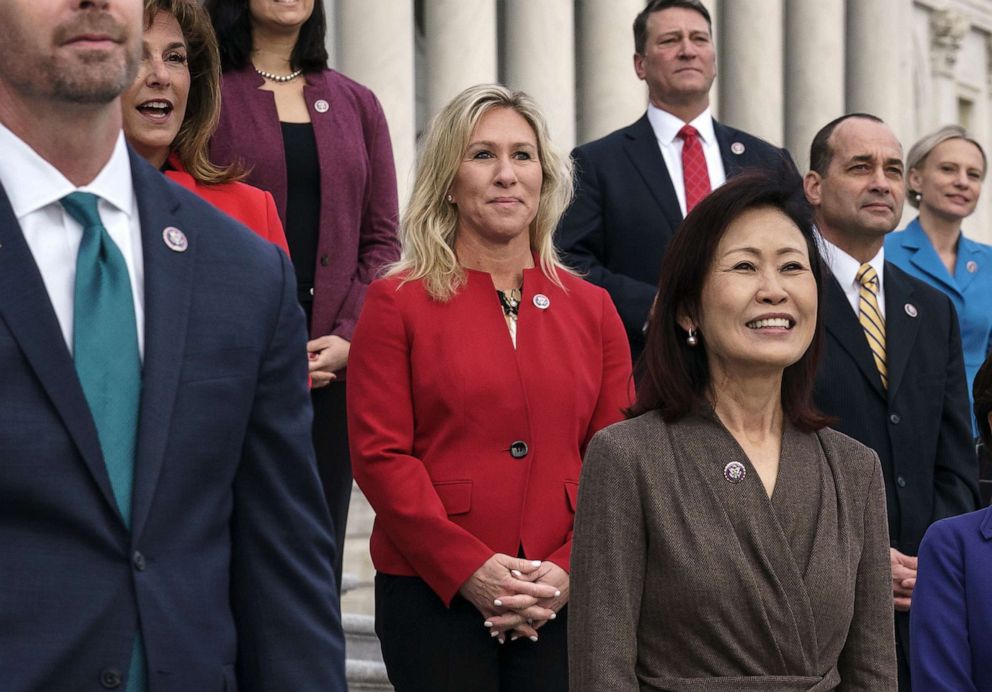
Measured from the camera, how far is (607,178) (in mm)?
6797

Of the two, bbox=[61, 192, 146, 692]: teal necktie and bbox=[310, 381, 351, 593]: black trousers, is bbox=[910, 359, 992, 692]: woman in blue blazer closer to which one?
bbox=[310, 381, 351, 593]: black trousers

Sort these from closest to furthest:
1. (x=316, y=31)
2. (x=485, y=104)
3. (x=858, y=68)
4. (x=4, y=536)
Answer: (x=4, y=536), (x=485, y=104), (x=316, y=31), (x=858, y=68)

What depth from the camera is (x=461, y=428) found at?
5.14 m

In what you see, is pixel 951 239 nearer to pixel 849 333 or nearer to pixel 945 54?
pixel 849 333

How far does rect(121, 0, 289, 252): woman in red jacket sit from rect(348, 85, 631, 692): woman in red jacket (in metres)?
0.48

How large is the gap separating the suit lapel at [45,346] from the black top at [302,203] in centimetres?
296

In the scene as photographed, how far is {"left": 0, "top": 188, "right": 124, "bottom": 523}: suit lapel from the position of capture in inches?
109

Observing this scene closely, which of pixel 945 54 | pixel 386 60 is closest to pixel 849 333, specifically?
pixel 386 60

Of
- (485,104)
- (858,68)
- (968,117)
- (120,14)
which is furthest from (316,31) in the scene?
(968,117)

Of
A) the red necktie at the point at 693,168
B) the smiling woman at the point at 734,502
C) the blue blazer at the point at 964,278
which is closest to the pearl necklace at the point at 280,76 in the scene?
the red necktie at the point at 693,168

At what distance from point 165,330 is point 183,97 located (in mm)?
2295

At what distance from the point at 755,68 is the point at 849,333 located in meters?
15.2

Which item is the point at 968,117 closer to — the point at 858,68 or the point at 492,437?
the point at 858,68

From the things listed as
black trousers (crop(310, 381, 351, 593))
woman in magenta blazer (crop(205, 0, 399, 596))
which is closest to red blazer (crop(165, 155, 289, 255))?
woman in magenta blazer (crop(205, 0, 399, 596))
